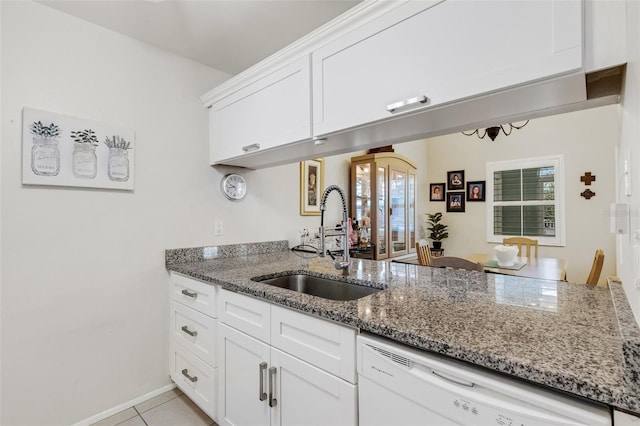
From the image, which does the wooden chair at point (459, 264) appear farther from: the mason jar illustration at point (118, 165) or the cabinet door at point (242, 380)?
the mason jar illustration at point (118, 165)

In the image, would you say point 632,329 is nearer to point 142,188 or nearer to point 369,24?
point 369,24

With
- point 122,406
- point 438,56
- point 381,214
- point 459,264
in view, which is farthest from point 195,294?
point 381,214

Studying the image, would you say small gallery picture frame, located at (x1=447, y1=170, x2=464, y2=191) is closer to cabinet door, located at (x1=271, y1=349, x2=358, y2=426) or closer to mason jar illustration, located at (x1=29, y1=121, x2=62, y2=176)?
cabinet door, located at (x1=271, y1=349, x2=358, y2=426)

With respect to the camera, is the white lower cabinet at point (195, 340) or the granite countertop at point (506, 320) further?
the white lower cabinet at point (195, 340)

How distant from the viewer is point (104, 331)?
72.1 inches

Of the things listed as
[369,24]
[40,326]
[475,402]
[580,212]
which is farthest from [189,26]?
[580,212]

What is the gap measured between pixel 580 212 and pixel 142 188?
5030 millimetres

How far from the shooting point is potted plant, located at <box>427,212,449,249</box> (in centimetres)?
506

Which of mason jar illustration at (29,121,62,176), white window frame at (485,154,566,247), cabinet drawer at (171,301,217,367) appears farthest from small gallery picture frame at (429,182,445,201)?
mason jar illustration at (29,121,62,176)

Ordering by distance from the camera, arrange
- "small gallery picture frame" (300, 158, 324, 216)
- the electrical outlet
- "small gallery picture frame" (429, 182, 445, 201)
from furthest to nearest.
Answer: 1. "small gallery picture frame" (429, 182, 445, 201)
2. "small gallery picture frame" (300, 158, 324, 216)
3. the electrical outlet

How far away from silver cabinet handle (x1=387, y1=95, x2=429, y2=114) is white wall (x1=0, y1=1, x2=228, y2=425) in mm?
1581

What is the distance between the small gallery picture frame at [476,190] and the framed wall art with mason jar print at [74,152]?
15.6ft

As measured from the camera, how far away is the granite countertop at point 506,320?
60 cm

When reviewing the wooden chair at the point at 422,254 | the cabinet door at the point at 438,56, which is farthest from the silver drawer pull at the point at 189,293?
the wooden chair at the point at 422,254
